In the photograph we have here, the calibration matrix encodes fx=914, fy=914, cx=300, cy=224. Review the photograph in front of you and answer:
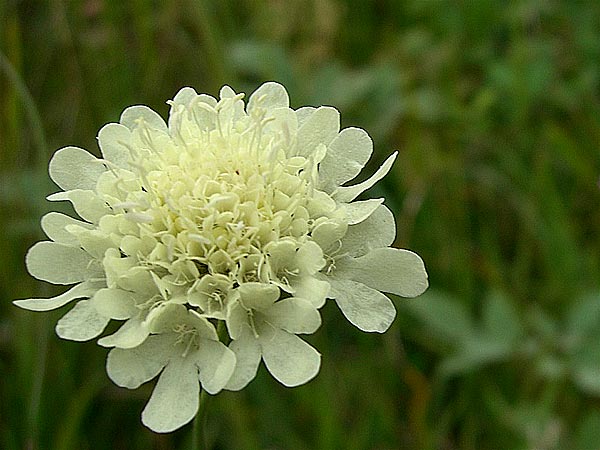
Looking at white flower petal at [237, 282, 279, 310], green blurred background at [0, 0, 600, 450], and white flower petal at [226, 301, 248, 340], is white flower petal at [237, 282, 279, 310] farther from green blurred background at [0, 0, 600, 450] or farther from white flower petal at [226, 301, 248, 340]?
green blurred background at [0, 0, 600, 450]

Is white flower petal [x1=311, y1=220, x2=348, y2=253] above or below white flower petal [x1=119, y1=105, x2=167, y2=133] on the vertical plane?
below

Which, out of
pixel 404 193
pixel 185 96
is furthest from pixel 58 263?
pixel 404 193

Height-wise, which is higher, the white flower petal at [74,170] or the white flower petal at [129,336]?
the white flower petal at [74,170]

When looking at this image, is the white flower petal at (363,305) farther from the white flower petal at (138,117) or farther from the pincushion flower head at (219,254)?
the white flower petal at (138,117)

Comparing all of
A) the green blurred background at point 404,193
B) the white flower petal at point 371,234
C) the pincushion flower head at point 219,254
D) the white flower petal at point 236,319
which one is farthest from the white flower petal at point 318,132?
the green blurred background at point 404,193

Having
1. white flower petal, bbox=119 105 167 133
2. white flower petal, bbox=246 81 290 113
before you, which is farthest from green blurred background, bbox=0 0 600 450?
white flower petal, bbox=246 81 290 113

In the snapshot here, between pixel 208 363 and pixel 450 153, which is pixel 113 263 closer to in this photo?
pixel 208 363

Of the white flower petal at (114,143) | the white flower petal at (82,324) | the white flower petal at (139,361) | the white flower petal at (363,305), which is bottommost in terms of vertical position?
the white flower petal at (139,361)

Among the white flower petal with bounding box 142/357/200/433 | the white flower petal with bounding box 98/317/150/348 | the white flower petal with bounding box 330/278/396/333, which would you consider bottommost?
the white flower petal with bounding box 142/357/200/433
